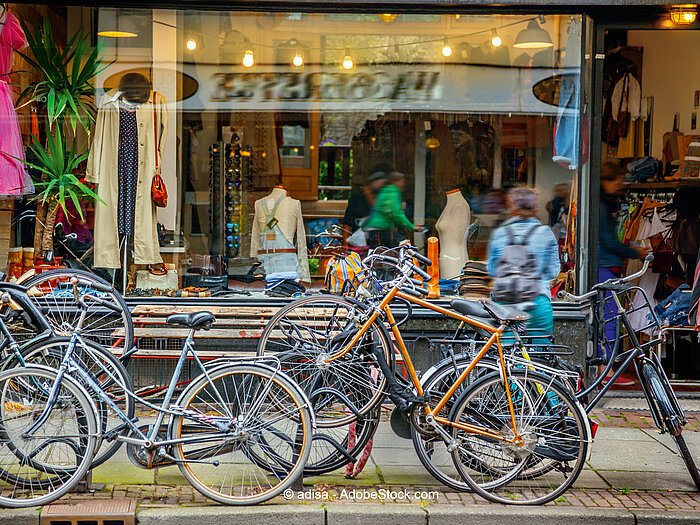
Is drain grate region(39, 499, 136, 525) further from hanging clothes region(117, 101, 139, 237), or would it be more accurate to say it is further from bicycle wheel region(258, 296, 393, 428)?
hanging clothes region(117, 101, 139, 237)

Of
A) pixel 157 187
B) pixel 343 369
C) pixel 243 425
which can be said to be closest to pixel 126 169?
pixel 157 187

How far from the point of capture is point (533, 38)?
838 cm

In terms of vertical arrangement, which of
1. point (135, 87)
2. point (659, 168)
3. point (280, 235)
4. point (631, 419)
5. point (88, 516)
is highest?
point (135, 87)

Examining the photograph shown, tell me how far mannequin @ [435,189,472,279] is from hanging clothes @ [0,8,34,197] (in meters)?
4.33

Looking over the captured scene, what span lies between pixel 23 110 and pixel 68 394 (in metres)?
4.24

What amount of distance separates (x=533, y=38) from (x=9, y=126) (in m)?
5.42

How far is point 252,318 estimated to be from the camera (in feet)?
24.6

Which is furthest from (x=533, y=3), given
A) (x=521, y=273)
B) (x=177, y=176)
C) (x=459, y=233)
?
(x=177, y=176)

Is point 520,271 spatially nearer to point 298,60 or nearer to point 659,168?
point 298,60

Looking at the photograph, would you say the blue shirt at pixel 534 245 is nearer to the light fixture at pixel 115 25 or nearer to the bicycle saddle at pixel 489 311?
the bicycle saddle at pixel 489 311

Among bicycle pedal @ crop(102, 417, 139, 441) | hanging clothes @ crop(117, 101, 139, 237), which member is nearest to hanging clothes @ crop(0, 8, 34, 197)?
hanging clothes @ crop(117, 101, 139, 237)

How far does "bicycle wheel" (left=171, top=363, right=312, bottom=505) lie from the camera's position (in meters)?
4.93

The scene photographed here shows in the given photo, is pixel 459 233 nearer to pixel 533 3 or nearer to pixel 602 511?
pixel 533 3

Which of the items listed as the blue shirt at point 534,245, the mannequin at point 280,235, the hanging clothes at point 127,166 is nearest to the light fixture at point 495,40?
the mannequin at point 280,235
